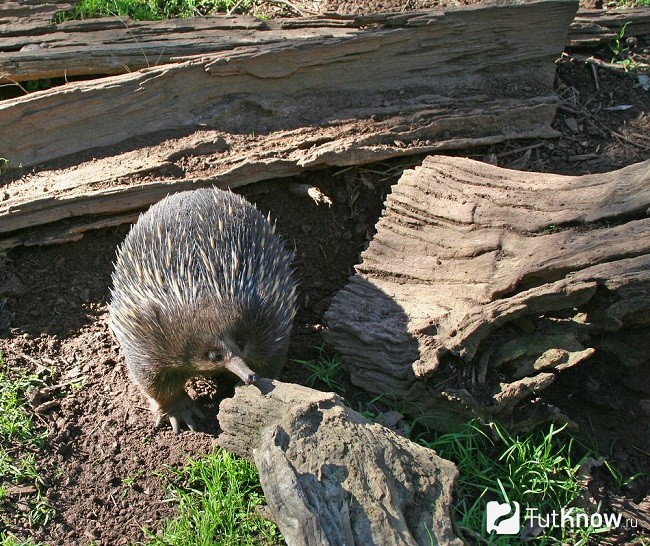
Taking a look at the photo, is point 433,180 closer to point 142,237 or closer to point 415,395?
point 415,395

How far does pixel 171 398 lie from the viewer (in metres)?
3.72

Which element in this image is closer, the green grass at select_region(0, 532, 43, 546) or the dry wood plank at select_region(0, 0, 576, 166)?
the green grass at select_region(0, 532, 43, 546)

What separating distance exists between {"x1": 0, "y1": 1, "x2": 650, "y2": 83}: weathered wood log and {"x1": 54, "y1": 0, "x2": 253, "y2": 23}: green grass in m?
0.13

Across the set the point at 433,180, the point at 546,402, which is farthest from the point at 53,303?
the point at 546,402

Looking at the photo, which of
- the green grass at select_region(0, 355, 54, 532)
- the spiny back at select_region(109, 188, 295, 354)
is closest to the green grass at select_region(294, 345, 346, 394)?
the spiny back at select_region(109, 188, 295, 354)

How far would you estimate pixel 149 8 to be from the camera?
5.33 m

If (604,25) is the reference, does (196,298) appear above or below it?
below

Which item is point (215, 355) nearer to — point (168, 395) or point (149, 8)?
point (168, 395)

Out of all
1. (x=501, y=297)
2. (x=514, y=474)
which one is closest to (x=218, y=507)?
(x=514, y=474)

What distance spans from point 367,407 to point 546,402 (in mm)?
861

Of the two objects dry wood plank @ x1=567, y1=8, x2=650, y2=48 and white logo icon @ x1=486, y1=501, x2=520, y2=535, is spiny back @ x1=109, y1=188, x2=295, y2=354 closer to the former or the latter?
white logo icon @ x1=486, y1=501, x2=520, y2=535

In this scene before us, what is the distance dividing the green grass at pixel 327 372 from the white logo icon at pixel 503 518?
0.94m

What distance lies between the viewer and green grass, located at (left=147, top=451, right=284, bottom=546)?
10.2ft

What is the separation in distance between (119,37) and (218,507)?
2986 mm
